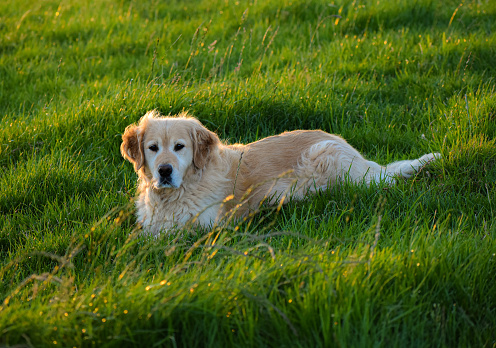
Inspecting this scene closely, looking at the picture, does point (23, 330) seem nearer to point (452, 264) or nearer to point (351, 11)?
point (452, 264)

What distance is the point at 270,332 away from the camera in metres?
2.24

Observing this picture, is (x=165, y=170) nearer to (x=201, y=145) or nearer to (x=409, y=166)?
(x=201, y=145)

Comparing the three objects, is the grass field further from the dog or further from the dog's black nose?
the dog's black nose

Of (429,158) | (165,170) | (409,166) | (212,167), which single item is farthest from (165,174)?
(429,158)

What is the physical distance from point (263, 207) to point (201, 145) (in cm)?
77

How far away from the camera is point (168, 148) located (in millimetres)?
3992

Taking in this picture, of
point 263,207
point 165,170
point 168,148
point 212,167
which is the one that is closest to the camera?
point 165,170

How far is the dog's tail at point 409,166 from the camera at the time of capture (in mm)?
4129

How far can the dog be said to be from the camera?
3980 millimetres

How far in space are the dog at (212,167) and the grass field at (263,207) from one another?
9.3 inches

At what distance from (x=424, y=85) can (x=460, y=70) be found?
613 millimetres

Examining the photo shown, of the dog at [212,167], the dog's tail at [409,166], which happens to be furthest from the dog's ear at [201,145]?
the dog's tail at [409,166]

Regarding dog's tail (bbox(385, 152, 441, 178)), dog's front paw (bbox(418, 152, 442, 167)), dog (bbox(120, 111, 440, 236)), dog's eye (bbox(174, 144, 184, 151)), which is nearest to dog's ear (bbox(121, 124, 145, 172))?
dog (bbox(120, 111, 440, 236))

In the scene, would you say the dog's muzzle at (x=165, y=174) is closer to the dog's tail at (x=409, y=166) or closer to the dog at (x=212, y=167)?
the dog at (x=212, y=167)
